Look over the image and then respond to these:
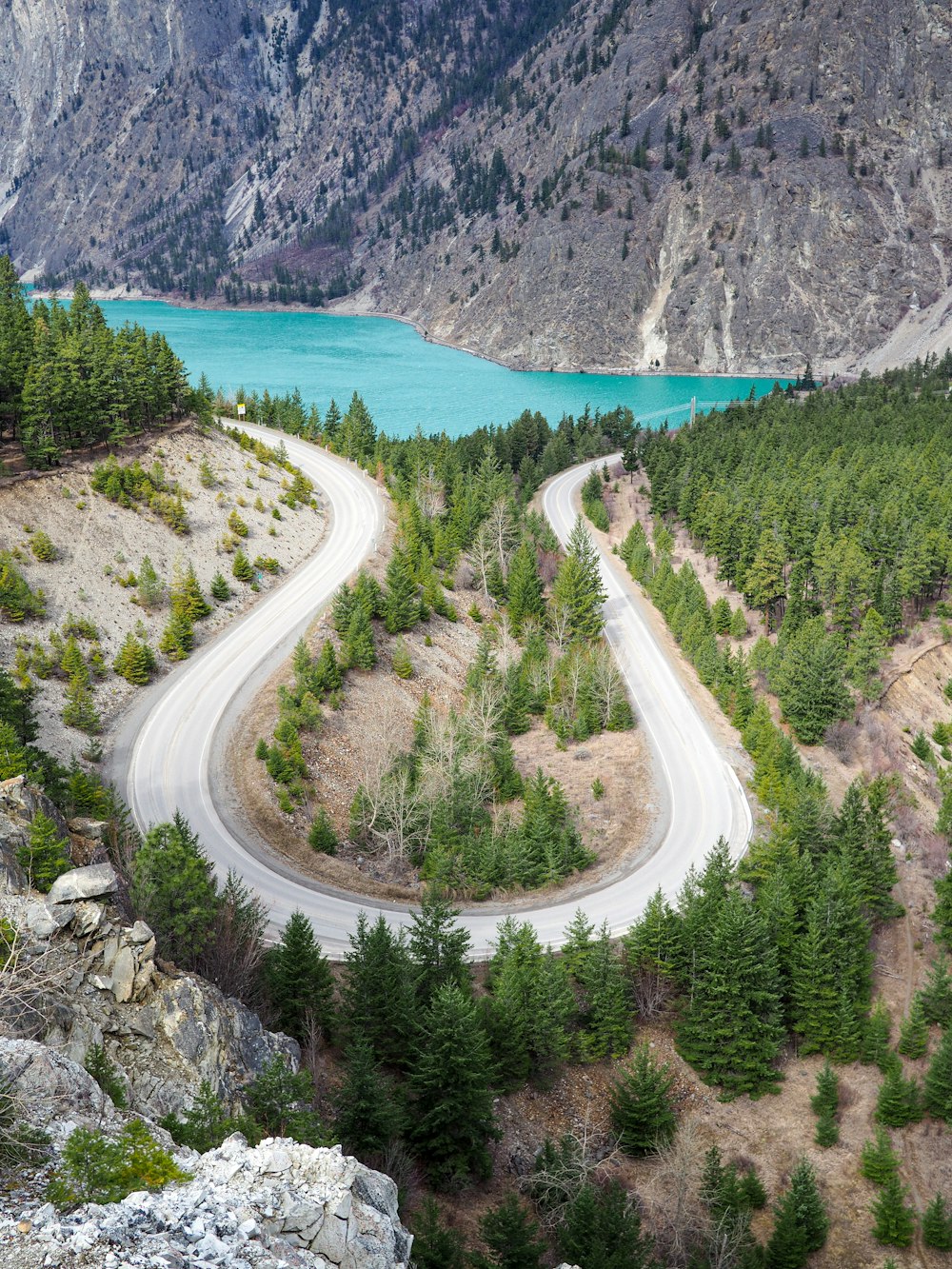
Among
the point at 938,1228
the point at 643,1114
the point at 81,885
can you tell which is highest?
the point at 81,885

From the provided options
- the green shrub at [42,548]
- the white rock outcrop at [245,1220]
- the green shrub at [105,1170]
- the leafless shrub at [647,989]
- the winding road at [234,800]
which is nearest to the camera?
the white rock outcrop at [245,1220]

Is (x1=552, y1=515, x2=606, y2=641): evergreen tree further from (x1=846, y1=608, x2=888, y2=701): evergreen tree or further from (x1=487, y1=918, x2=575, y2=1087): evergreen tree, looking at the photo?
(x1=487, y1=918, x2=575, y2=1087): evergreen tree

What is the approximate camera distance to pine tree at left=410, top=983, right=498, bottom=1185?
29.4m

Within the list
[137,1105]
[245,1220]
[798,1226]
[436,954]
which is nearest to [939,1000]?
[798,1226]

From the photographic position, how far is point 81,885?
21.2 m

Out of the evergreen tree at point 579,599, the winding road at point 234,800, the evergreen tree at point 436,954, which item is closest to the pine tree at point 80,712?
the winding road at point 234,800

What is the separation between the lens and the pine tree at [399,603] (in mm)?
65188

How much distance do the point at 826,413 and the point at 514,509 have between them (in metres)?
51.6

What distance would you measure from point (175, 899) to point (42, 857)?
267 inches

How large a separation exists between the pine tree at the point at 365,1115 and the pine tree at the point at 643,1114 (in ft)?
33.2

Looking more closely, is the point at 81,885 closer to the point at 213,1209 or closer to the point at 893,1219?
the point at 213,1209

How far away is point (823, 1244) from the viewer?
32.2 meters

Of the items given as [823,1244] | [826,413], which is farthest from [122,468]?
[826,413]

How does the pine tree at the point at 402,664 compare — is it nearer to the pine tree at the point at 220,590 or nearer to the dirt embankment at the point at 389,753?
the dirt embankment at the point at 389,753
